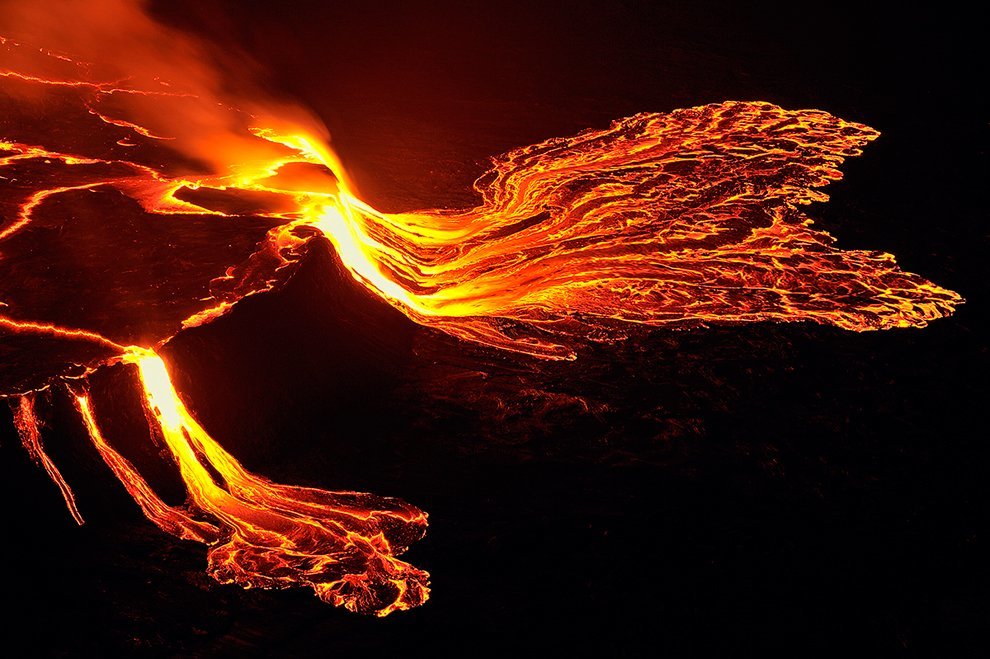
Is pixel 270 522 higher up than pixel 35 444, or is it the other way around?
pixel 35 444

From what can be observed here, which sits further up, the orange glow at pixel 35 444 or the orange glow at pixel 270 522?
the orange glow at pixel 35 444

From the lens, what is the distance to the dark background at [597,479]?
222cm

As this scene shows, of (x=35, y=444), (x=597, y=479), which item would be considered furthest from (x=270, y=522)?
(x=597, y=479)

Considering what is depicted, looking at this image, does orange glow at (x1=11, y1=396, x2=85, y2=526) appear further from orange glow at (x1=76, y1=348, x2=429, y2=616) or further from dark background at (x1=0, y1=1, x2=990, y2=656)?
orange glow at (x1=76, y1=348, x2=429, y2=616)

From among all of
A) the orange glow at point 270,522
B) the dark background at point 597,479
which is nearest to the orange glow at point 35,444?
the dark background at point 597,479

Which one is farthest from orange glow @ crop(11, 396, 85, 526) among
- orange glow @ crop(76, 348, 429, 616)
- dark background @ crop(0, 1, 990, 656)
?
orange glow @ crop(76, 348, 429, 616)

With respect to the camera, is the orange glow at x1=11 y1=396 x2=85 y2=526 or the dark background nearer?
the dark background

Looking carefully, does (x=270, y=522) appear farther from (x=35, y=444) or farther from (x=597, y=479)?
(x=597, y=479)

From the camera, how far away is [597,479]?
274cm

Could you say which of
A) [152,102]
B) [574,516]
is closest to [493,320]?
[574,516]

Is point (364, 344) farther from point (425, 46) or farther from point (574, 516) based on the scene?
point (425, 46)

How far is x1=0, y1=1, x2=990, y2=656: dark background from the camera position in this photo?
2225mm

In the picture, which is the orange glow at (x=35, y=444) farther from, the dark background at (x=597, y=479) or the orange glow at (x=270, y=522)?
the orange glow at (x=270, y=522)

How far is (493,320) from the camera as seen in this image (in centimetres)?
360
